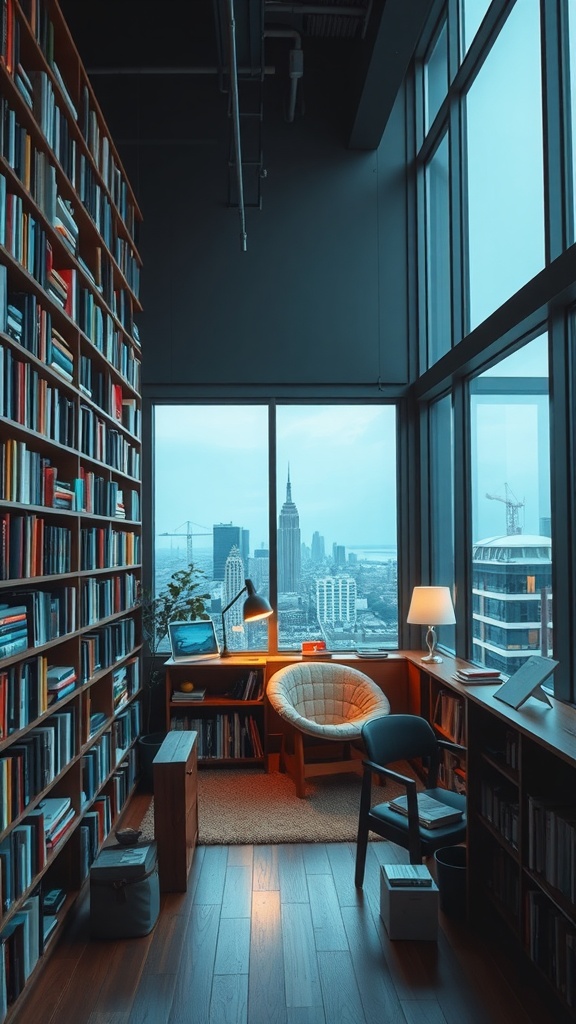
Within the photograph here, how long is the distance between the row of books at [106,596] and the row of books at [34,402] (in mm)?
838

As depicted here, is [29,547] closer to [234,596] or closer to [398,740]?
[398,740]

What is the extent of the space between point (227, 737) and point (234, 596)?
1138 mm

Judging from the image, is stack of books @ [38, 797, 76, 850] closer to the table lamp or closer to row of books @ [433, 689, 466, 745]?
row of books @ [433, 689, 466, 745]

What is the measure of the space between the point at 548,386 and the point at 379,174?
333 cm

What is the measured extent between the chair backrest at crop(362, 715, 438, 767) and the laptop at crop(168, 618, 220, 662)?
2.11 metres

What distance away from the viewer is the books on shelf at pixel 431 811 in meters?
3.27

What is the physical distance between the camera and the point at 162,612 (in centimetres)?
552

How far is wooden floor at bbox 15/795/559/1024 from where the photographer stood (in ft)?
8.39

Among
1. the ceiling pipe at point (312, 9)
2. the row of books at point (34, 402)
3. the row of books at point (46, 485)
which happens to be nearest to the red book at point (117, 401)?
the row of books at point (46, 485)

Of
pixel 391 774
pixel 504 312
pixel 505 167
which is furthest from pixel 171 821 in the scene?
pixel 505 167

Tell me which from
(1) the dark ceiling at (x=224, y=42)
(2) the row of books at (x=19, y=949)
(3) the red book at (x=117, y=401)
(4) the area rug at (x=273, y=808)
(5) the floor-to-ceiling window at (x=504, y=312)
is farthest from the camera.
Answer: (1) the dark ceiling at (x=224, y=42)

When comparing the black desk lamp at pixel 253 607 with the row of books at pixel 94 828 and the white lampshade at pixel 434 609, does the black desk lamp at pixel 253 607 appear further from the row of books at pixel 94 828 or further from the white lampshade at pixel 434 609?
the row of books at pixel 94 828

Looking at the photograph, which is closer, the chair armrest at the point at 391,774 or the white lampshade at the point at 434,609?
the chair armrest at the point at 391,774

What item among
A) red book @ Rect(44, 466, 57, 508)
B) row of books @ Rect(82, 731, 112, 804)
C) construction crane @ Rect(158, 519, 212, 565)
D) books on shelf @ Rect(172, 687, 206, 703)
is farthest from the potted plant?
red book @ Rect(44, 466, 57, 508)
